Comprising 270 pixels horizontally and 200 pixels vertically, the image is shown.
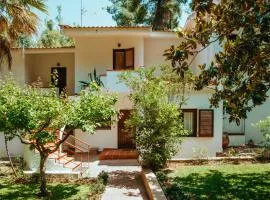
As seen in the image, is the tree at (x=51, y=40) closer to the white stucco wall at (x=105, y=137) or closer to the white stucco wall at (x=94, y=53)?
the white stucco wall at (x=94, y=53)

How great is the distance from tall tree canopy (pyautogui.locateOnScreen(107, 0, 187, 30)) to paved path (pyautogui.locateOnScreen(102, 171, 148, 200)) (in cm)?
2125

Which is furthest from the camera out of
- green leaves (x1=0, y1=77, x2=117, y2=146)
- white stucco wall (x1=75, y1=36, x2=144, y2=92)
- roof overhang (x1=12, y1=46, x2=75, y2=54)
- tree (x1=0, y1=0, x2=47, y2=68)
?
roof overhang (x1=12, y1=46, x2=75, y2=54)

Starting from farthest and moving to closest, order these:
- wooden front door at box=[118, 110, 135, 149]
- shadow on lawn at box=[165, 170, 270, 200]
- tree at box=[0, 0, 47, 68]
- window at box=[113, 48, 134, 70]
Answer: wooden front door at box=[118, 110, 135, 149] < window at box=[113, 48, 134, 70] < tree at box=[0, 0, 47, 68] < shadow on lawn at box=[165, 170, 270, 200]

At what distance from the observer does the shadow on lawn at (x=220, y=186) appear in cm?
1205

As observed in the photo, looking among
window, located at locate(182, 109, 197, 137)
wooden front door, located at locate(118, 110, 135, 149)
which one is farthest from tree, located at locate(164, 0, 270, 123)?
wooden front door, located at locate(118, 110, 135, 149)

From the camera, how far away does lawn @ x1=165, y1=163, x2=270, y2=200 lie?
12.1 m

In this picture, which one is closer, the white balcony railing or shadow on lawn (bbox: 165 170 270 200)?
shadow on lawn (bbox: 165 170 270 200)

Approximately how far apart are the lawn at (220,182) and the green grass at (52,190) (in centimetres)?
306

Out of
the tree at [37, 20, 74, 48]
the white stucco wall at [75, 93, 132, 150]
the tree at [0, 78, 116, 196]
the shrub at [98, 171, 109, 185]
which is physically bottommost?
the shrub at [98, 171, 109, 185]

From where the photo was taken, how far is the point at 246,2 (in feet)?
25.8

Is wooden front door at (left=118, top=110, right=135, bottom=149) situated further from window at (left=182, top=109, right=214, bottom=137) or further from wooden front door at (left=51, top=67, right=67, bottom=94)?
wooden front door at (left=51, top=67, right=67, bottom=94)

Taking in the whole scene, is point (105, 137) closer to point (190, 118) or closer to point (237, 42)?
point (190, 118)

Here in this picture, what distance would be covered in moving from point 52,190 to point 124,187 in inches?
107

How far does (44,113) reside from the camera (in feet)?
41.7
